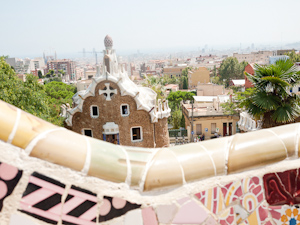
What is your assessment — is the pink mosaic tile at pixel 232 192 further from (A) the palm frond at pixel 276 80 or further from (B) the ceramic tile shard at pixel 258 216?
(A) the palm frond at pixel 276 80

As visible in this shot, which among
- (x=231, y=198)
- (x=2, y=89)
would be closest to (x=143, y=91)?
(x=2, y=89)

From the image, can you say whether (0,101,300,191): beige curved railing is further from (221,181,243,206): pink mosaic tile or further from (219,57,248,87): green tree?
(219,57,248,87): green tree

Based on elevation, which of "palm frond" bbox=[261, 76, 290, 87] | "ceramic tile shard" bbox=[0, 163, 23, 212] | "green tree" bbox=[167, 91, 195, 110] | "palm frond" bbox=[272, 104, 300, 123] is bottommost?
"green tree" bbox=[167, 91, 195, 110]

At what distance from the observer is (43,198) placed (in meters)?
1.45

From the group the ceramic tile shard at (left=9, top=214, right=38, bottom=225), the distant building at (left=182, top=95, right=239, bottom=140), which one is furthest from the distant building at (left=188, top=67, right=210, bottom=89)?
the ceramic tile shard at (left=9, top=214, right=38, bottom=225)

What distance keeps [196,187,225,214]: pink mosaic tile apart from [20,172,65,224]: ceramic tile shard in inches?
27.9

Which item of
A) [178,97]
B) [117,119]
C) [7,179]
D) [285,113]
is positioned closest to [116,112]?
[117,119]

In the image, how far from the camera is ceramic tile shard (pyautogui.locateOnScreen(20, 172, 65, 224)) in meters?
1.43

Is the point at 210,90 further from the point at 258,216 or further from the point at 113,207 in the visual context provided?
the point at 113,207

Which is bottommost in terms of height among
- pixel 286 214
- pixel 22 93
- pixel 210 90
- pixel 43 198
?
pixel 210 90

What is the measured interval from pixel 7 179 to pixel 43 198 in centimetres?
18

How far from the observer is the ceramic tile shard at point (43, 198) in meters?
1.43

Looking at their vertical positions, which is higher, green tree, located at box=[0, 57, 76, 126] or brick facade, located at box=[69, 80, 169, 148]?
green tree, located at box=[0, 57, 76, 126]

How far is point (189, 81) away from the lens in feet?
239
